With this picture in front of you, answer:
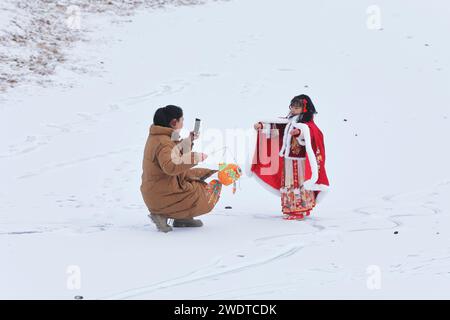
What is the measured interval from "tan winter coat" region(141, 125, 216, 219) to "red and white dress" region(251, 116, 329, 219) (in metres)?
1.09

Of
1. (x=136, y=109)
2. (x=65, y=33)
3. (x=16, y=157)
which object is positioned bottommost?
(x=16, y=157)

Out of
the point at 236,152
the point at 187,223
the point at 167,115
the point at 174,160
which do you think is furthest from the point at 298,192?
the point at 236,152

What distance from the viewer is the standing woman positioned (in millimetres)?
7844

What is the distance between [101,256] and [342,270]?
2037mm

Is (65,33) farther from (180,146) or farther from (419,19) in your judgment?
(180,146)

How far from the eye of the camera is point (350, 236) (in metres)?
7.17

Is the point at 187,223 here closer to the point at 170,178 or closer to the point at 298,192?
the point at 170,178

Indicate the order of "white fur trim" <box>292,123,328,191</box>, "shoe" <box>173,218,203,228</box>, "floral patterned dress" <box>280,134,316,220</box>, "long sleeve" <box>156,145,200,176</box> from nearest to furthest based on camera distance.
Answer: "long sleeve" <box>156,145,200,176</box> < "shoe" <box>173,218,203,228</box> < "white fur trim" <box>292,123,328,191</box> < "floral patterned dress" <box>280,134,316,220</box>

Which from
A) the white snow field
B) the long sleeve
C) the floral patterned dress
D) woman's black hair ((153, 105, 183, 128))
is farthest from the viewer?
the floral patterned dress

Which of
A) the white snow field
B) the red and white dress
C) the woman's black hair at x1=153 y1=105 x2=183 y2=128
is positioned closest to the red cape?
the red and white dress

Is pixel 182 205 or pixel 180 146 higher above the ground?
pixel 180 146

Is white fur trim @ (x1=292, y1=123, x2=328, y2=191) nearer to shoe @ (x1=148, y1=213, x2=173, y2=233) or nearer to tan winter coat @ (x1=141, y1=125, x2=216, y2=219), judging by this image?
tan winter coat @ (x1=141, y1=125, x2=216, y2=219)

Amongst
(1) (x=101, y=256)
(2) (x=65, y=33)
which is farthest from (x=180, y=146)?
(2) (x=65, y=33)

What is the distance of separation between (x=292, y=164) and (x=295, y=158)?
0.08 metres
